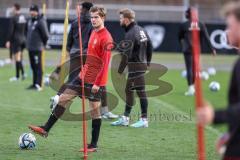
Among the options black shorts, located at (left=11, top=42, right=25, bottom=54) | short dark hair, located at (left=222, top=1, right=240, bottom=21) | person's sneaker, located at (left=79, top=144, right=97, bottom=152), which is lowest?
black shorts, located at (left=11, top=42, right=25, bottom=54)

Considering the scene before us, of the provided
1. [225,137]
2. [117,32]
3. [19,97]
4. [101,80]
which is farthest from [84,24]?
[117,32]

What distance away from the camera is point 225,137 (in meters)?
5.57

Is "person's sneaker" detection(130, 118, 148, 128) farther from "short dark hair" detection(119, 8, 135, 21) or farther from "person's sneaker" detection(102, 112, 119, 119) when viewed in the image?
"short dark hair" detection(119, 8, 135, 21)

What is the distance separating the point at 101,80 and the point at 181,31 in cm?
816

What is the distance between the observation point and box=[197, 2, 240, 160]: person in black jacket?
16.7ft

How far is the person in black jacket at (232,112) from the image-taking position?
510 cm

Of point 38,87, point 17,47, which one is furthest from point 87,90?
point 17,47

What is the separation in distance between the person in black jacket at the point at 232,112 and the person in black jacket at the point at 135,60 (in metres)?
7.24

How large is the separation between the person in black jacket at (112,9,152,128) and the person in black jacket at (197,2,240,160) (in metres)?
7.24

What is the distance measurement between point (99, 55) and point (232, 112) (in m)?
5.43

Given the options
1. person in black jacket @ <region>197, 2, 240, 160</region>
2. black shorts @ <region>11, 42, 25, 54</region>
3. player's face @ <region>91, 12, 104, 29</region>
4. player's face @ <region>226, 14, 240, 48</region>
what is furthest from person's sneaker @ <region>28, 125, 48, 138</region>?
black shorts @ <region>11, 42, 25, 54</region>

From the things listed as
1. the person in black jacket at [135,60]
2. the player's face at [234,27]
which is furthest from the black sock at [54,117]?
the player's face at [234,27]

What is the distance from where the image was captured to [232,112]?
5160 millimetres

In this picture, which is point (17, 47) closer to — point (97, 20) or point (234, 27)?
point (97, 20)
